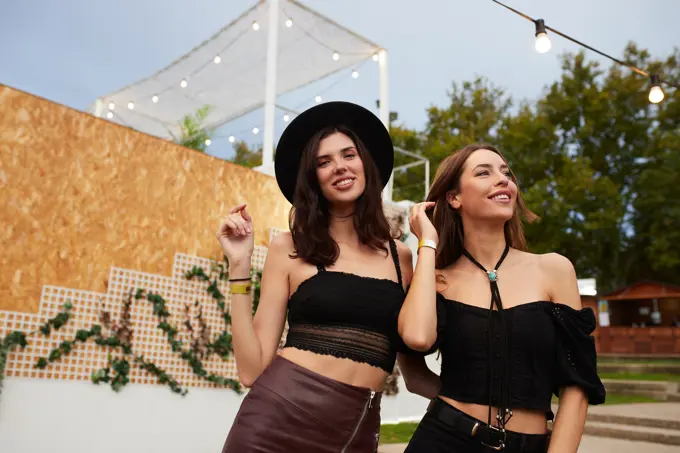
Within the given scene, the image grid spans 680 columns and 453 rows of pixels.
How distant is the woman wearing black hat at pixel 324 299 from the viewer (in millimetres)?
1546

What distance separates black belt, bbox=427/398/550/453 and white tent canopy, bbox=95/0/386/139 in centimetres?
713

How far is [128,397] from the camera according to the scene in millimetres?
5898

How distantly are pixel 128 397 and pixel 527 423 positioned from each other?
531cm

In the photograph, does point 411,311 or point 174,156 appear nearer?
point 411,311

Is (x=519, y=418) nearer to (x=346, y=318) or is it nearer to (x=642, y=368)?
(x=346, y=318)

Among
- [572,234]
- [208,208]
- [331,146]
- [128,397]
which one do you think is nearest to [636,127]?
[572,234]

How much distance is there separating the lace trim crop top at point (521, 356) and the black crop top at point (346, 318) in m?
0.18

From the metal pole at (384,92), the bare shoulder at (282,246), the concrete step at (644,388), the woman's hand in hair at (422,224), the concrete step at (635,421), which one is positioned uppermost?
the metal pole at (384,92)

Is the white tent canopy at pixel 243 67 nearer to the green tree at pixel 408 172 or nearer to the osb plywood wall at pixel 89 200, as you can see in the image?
the osb plywood wall at pixel 89 200

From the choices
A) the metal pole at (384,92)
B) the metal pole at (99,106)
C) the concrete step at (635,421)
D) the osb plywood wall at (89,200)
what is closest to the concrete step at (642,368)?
the concrete step at (635,421)

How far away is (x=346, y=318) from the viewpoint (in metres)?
1.64

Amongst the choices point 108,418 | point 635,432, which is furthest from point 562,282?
point 635,432

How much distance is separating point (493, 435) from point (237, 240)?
97 centimetres

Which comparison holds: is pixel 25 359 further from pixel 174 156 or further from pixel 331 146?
pixel 331 146
